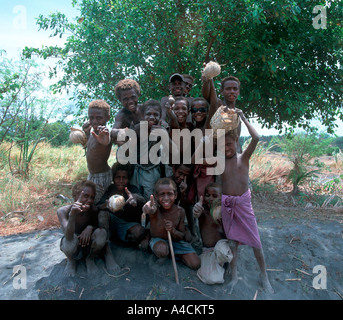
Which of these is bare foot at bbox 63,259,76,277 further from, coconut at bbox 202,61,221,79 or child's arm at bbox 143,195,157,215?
coconut at bbox 202,61,221,79

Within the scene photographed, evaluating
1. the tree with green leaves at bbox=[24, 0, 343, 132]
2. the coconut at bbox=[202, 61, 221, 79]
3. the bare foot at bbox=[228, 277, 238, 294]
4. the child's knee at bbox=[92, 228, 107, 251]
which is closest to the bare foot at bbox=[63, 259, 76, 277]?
the child's knee at bbox=[92, 228, 107, 251]

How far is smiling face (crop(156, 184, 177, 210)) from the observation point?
8.14ft

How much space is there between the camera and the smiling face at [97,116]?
2.59m

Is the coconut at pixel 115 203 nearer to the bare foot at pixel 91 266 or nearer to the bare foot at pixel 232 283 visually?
the bare foot at pixel 91 266

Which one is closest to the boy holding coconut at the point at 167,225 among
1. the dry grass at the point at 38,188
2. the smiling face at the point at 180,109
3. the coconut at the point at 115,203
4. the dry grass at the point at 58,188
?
the coconut at the point at 115,203

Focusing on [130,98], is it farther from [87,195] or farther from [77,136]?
[87,195]

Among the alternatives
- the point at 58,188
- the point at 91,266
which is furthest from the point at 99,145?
the point at 58,188

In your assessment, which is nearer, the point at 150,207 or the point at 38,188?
the point at 150,207

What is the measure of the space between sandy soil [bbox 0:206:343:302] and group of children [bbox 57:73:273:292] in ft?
0.41

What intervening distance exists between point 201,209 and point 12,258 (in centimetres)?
218

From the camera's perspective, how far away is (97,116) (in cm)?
260

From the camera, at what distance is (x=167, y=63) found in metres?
4.38

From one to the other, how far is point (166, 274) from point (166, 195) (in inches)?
28.9
